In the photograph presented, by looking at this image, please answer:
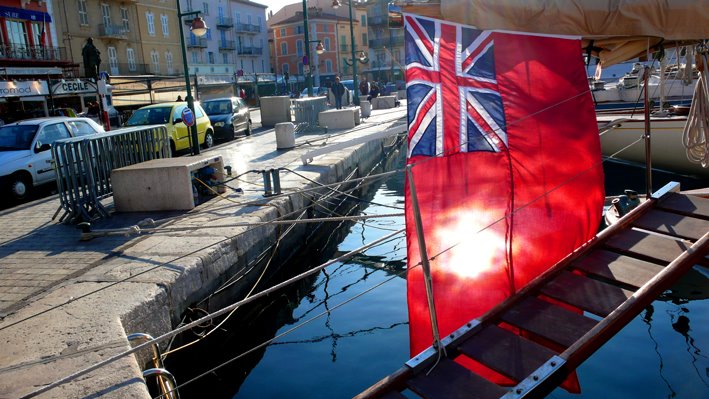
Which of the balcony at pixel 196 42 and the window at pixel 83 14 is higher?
the window at pixel 83 14

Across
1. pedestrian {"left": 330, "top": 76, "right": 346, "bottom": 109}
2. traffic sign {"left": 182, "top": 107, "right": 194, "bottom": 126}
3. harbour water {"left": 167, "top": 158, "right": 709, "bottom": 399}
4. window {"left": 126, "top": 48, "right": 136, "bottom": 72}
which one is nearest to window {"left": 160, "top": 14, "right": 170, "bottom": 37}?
window {"left": 126, "top": 48, "right": 136, "bottom": 72}

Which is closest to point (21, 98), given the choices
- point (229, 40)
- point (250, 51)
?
point (229, 40)

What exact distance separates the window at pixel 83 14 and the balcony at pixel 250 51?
23887mm

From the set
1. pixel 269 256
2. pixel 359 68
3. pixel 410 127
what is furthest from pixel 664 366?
pixel 359 68

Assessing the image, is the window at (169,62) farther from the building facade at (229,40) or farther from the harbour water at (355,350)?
the harbour water at (355,350)

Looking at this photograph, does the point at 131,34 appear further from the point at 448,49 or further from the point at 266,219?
the point at 448,49

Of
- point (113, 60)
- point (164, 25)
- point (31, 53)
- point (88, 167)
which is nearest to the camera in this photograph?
point (88, 167)

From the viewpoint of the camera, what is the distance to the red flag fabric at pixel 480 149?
14.7 feet

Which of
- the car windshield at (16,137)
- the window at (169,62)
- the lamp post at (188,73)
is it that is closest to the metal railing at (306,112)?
the lamp post at (188,73)

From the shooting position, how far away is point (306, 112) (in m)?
22.8

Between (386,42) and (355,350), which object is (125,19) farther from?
(355,350)

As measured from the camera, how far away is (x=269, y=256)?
903 cm

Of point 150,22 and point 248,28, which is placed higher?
point 248,28

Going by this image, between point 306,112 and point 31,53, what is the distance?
21623 millimetres
